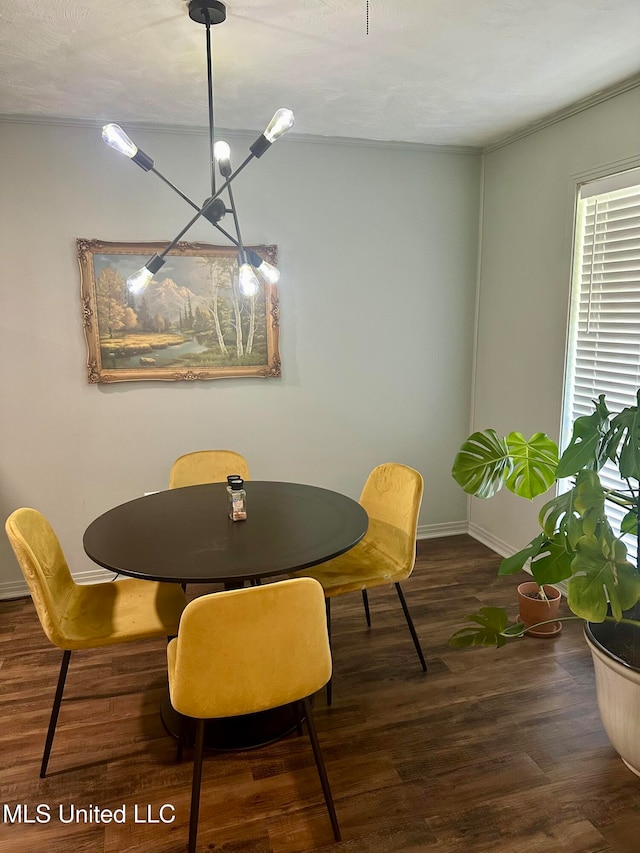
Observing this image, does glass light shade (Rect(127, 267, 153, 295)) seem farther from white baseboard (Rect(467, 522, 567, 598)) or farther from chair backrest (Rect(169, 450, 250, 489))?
white baseboard (Rect(467, 522, 567, 598))

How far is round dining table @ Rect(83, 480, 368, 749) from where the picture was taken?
73.8 inches

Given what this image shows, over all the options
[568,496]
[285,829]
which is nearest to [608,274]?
[568,496]

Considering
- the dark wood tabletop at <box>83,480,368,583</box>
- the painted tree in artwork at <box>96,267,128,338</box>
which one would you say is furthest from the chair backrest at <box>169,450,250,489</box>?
the painted tree in artwork at <box>96,267,128,338</box>

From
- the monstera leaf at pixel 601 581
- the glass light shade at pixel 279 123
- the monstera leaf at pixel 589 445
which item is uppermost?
the glass light shade at pixel 279 123

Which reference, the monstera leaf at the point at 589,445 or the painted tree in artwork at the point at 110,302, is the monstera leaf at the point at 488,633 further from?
the painted tree in artwork at the point at 110,302

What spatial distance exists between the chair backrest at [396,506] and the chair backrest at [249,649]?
91 centimetres

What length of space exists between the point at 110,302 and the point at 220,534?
5.68 ft

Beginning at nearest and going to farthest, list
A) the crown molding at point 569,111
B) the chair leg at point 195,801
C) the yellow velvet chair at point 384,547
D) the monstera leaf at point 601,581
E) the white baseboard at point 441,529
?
the chair leg at point 195,801
the monstera leaf at point 601,581
the yellow velvet chair at point 384,547
the crown molding at point 569,111
the white baseboard at point 441,529

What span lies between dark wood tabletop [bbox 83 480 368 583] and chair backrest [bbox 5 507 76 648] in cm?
16

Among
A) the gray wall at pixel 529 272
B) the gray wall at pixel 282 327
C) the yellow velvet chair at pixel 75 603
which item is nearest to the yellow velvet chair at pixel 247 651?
the yellow velvet chair at pixel 75 603

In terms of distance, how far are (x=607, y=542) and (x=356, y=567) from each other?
102 centimetres

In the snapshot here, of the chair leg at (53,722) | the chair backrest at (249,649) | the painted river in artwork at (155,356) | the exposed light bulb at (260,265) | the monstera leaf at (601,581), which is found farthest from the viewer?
the painted river in artwork at (155,356)

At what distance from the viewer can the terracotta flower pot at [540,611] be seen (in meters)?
2.83

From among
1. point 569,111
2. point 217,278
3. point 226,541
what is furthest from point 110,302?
point 569,111
